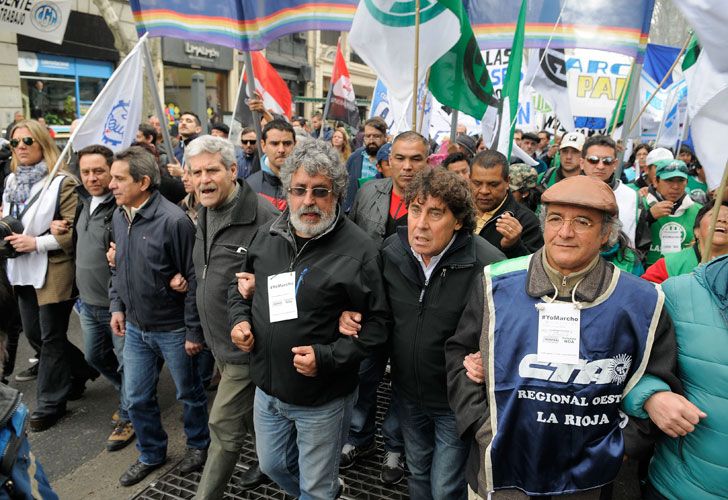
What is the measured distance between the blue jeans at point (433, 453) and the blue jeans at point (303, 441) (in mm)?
328

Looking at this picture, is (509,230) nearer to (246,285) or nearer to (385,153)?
(246,285)

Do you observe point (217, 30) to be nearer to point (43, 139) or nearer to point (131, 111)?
point (131, 111)

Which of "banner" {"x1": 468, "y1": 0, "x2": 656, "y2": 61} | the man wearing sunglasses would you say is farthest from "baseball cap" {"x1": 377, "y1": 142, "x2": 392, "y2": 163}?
"banner" {"x1": 468, "y1": 0, "x2": 656, "y2": 61}

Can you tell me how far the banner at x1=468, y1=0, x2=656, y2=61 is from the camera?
486 cm

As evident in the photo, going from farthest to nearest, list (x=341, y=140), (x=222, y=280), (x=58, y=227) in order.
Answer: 1. (x=341, y=140)
2. (x=58, y=227)
3. (x=222, y=280)

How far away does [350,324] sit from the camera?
2.47m

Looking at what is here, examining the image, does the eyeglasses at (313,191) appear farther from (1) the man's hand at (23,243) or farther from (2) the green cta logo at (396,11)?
(1) the man's hand at (23,243)

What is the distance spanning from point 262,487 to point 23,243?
2.39 meters

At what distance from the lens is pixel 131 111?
438 cm

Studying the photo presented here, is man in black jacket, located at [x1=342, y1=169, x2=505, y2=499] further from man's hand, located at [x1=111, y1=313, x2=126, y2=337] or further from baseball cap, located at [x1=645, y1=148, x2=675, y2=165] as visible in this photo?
baseball cap, located at [x1=645, y1=148, x2=675, y2=165]

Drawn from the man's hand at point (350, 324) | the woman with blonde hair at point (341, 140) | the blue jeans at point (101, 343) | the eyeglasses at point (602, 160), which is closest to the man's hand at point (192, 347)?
the blue jeans at point (101, 343)

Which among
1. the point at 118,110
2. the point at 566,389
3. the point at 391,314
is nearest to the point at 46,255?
the point at 118,110

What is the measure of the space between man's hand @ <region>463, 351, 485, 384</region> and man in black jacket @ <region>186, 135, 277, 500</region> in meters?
1.36

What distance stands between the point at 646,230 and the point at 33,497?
4.00 m
